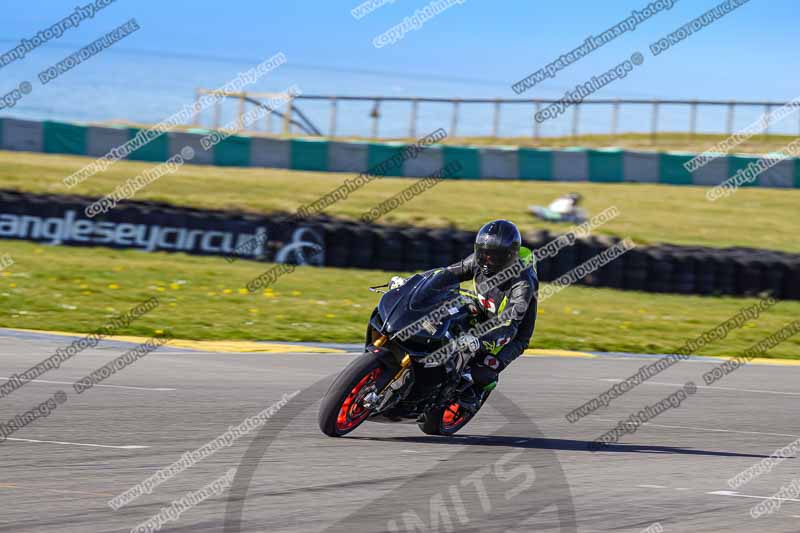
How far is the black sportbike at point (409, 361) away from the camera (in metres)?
7.43

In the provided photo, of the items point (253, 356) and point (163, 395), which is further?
point (253, 356)

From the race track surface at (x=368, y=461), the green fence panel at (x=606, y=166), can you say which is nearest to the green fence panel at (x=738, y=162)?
the green fence panel at (x=606, y=166)

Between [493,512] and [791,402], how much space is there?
637 cm

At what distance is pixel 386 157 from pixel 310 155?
1979 millimetres

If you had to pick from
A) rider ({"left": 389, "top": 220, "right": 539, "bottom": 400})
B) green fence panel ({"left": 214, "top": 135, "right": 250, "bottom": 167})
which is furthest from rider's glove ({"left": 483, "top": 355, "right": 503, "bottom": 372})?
green fence panel ({"left": 214, "top": 135, "right": 250, "bottom": 167})

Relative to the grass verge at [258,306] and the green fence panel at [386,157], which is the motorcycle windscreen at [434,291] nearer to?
the grass verge at [258,306]

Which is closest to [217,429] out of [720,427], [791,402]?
[720,427]

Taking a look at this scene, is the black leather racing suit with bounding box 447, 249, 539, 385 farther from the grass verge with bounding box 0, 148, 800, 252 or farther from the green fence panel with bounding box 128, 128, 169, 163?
the green fence panel with bounding box 128, 128, 169, 163

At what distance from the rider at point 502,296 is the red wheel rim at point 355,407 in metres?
0.71

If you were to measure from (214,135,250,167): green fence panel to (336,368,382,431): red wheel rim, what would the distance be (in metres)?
23.5

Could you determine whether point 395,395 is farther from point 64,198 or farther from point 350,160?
point 350,160

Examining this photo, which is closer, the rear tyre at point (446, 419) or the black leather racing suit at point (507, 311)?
the black leather racing suit at point (507, 311)

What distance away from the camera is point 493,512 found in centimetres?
589

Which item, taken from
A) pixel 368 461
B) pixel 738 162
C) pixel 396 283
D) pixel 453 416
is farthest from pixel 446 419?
pixel 738 162
